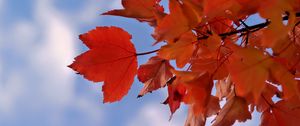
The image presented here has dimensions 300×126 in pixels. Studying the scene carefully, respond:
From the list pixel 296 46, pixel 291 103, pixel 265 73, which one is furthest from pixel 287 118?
pixel 265 73

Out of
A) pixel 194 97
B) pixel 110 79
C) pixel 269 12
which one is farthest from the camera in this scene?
pixel 110 79

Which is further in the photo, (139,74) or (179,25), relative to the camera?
(139,74)

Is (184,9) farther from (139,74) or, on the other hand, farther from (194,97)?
(139,74)

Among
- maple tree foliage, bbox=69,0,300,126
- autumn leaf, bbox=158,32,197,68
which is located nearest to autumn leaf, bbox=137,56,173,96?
maple tree foliage, bbox=69,0,300,126

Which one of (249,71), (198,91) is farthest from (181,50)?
(249,71)

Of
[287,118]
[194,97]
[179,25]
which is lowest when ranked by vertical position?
[287,118]

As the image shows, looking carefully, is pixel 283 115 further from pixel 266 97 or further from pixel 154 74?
pixel 154 74

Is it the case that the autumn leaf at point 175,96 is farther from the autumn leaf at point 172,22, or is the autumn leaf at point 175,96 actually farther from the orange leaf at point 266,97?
the autumn leaf at point 172,22

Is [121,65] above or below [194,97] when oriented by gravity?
above

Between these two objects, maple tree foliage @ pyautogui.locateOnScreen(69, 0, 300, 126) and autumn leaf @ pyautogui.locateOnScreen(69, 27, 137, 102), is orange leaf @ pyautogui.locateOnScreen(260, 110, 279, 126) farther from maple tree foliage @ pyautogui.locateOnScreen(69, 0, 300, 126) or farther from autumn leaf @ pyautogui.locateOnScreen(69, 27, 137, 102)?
autumn leaf @ pyautogui.locateOnScreen(69, 27, 137, 102)
